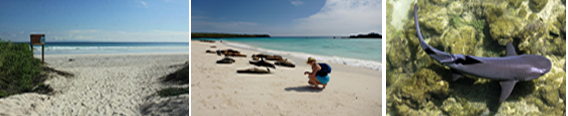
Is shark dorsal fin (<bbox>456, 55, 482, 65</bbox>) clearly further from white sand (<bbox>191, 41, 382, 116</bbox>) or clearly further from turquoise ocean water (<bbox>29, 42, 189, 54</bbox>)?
turquoise ocean water (<bbox>29, 42, 189, 54</bbox>)

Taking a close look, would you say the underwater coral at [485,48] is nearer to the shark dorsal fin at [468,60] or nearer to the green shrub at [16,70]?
the shark dorsal fin at [468,60]

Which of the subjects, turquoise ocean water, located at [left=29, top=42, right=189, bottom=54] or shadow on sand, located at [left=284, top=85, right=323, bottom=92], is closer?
shadow on sand, located at [left=284, top=85, right=323, bottom=92]

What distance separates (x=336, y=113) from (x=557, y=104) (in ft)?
5.47

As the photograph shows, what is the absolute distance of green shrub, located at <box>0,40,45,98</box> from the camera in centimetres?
384

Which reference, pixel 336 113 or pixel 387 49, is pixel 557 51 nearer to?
pixel 387 49

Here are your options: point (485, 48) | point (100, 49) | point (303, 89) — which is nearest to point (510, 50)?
point (485, 48)

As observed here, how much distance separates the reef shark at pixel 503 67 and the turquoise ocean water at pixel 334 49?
204 cm

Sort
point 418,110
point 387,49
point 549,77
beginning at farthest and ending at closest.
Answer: point 387,49 < point 418,110 < point 549,77

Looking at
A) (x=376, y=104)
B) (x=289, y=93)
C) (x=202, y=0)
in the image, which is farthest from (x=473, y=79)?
(x=202, y=0)

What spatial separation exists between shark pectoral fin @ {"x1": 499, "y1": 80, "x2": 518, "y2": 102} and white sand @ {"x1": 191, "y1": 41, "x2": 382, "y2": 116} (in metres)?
0.84

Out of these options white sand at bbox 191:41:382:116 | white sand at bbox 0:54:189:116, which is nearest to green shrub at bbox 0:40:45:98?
white sand at bbox 0:54:189:116

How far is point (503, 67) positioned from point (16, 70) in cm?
613

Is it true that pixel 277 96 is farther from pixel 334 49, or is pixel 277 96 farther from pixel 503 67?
pixel 334 49

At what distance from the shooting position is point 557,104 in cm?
199
